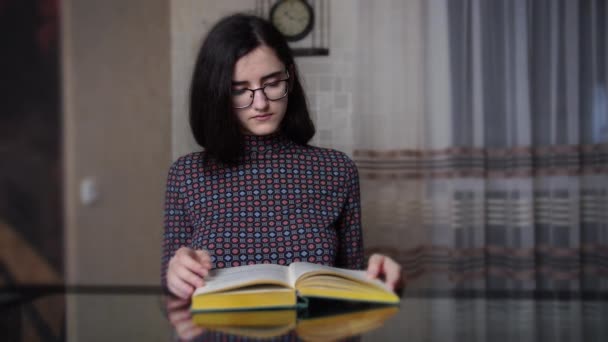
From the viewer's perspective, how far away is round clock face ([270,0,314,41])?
2.31m

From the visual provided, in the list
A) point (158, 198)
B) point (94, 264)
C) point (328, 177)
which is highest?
point (328, 177)

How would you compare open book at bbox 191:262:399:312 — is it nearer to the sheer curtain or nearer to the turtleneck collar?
the turtleneck collar

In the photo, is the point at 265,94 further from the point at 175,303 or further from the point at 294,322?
the point at 294,322

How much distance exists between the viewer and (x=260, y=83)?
1182 mm

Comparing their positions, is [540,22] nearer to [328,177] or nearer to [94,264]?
[328,177]

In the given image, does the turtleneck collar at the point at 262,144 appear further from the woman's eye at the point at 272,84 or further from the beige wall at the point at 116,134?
the beige wall at the point at 116,134

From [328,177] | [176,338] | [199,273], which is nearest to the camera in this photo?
[176,338]

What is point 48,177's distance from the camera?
224cm

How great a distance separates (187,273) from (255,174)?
47 centimetres

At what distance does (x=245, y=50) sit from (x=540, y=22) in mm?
1522

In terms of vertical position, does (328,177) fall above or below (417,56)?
below

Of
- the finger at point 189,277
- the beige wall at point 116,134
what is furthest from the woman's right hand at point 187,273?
the beige wall at point 116,134

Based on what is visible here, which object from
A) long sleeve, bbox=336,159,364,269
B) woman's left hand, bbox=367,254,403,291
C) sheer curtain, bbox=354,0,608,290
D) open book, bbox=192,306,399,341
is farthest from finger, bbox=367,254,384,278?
sheer curtain, bbox=354,0,608,290

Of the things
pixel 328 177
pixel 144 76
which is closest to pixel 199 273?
pixel 328 177
